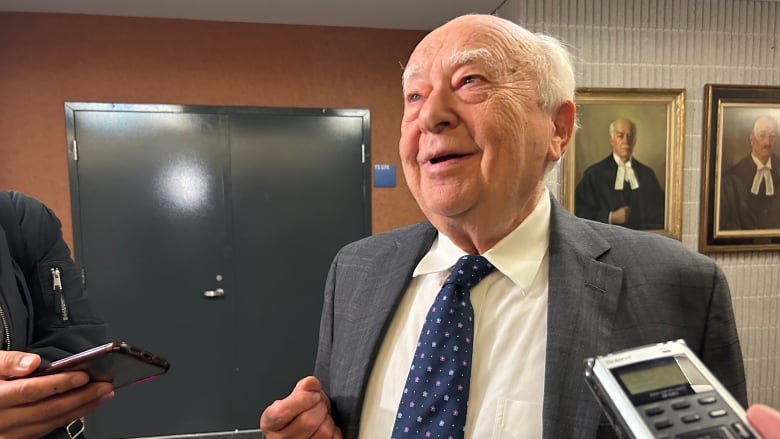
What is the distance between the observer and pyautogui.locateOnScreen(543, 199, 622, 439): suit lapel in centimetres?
63

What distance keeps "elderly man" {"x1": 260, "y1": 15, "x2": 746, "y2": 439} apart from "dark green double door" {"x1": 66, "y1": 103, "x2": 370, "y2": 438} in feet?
7.05

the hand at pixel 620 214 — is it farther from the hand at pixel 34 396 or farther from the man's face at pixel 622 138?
the hand at pixel 34 396

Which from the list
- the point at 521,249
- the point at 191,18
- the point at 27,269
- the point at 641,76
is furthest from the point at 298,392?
the point at 191,18

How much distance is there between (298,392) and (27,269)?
2.39 ft

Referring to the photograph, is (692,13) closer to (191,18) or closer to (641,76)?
(641,76)

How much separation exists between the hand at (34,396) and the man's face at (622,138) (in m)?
2.42

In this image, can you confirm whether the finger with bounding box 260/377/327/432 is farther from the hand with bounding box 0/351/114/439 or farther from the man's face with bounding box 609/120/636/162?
the man's face with bounding box 609/120/636/162

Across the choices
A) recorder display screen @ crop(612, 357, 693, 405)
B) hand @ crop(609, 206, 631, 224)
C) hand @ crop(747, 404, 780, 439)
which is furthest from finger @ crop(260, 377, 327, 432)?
hand @ crop(609, 206, 631, 224)

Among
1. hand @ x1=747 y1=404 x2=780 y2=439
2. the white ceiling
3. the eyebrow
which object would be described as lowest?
hand @ x1=747 y1=404 x2=780 y2=439

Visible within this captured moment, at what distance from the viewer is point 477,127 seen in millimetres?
693

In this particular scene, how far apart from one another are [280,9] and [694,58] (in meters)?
2.32

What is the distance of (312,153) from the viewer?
288 centimetres

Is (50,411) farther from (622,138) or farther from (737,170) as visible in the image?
(737,170)

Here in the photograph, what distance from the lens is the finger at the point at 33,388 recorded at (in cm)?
72
